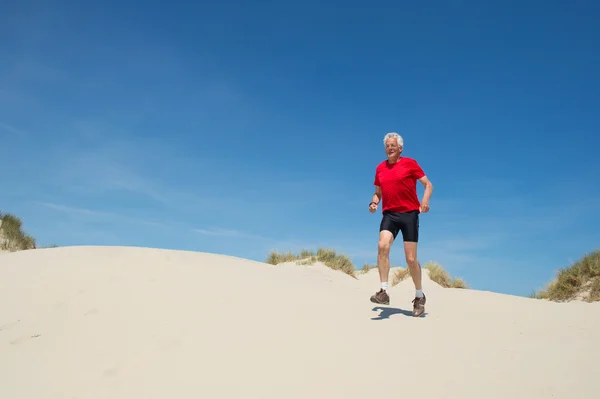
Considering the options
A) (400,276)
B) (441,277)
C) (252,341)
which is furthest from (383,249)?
(441,277)

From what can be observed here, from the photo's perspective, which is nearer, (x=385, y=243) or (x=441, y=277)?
(x=385, y=243)

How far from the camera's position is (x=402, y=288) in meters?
10.1

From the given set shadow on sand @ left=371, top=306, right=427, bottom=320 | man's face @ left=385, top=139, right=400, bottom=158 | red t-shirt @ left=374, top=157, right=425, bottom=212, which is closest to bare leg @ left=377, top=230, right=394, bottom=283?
red t-shirt @ left=374, top=157, right=425, bottom=212

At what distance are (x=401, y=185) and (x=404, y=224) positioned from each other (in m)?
0.48

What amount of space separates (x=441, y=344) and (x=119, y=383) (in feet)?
9.52

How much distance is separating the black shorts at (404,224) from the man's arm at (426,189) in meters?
0.16

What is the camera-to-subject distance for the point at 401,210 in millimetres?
5469

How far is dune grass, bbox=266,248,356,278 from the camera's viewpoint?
1127 cm

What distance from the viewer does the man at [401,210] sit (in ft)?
17.8

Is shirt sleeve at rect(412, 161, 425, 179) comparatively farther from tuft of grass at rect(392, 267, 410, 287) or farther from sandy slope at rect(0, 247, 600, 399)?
tuft of grass at rect(392, 267, 410, 287)

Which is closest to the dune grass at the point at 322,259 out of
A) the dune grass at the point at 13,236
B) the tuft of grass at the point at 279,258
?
the tuft of grass at the point at 279,258

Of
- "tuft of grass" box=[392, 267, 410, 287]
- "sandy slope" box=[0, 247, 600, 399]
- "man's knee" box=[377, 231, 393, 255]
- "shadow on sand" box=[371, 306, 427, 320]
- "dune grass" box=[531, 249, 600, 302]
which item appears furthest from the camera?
"tuft of grass" box=[392, 267, 410, 287]

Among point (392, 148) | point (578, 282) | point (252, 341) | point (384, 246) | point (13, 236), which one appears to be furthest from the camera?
point (13, 236)

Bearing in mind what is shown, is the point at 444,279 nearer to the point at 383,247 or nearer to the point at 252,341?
the point at 383,247
